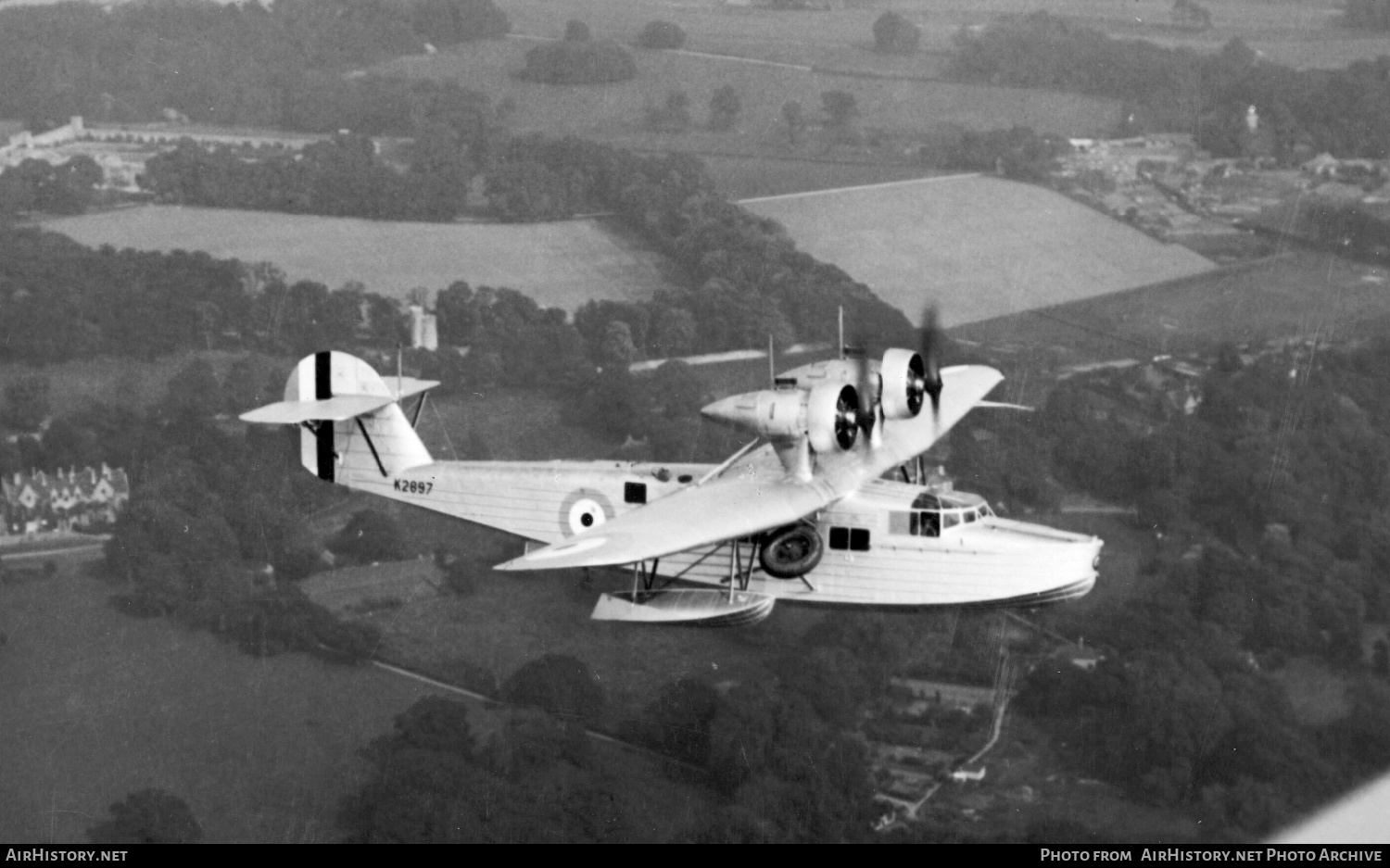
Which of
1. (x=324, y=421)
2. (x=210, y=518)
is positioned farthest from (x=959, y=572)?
(x=210, y=518)

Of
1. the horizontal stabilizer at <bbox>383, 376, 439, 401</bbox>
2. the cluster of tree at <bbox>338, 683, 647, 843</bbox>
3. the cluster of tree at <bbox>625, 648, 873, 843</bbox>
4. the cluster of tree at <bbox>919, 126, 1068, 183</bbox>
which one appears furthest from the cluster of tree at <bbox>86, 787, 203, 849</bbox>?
the cluster of tree at <bbox>919, 126, 1068, 183</bbox>

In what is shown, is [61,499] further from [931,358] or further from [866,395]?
[866,395]

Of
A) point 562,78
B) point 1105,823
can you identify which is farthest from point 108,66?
point 1105,823

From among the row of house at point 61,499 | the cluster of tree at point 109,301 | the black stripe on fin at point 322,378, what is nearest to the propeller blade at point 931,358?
the black stripe on fin at point 322,378

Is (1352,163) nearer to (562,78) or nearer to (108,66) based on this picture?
(562,78)

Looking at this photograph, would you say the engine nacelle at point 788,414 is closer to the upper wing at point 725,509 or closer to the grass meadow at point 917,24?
the upper wing at point 725,509

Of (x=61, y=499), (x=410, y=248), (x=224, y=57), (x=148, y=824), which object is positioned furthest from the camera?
(x=224, y=57)

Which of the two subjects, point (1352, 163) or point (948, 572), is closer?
point (948, 572)
